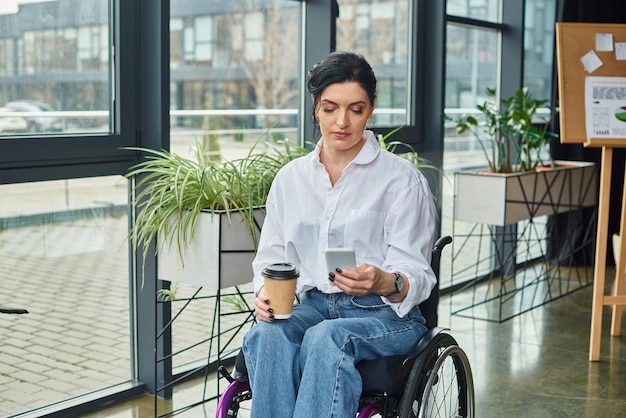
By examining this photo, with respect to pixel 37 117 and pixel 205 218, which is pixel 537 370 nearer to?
pixel 205 218

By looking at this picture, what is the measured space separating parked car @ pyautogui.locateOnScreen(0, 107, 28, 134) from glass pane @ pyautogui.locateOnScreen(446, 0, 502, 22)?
281cm

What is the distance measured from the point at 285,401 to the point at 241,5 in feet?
6.58

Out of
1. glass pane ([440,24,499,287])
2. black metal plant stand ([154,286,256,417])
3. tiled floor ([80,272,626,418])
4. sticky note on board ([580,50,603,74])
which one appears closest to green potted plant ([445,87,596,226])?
glass pane ([440,24,499,287])

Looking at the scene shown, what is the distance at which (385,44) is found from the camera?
456cm

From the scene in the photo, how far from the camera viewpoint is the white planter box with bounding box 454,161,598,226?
4.43 meters

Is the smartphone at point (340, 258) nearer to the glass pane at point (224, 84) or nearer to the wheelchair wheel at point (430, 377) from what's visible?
the wheelchair wheel at point (430, 377)

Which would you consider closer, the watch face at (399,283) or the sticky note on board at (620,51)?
the watch face at (399,283)

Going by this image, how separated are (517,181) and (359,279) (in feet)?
8.55

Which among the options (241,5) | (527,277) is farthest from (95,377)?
(527,277)

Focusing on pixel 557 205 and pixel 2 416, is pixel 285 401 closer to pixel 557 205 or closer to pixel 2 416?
pixel 2 416

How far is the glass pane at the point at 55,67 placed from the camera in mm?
2789

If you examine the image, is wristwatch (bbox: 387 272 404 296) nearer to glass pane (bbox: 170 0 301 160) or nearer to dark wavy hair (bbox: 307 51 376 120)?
dark wavy hair (bbox: 307 51 376 120)

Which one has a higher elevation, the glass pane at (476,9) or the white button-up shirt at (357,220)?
the glass pane at (476,9)

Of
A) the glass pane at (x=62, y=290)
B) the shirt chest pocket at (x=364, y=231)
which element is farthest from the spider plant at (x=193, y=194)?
the shirt chest pocket at (x=364, y=231)
